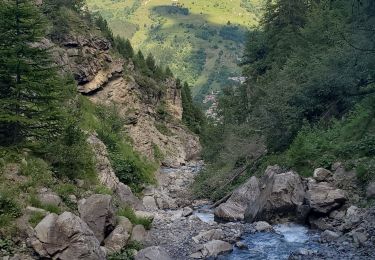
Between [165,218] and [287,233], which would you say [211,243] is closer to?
[287,233]

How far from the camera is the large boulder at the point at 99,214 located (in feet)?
54.2

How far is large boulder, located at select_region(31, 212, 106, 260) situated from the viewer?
46.3 ft

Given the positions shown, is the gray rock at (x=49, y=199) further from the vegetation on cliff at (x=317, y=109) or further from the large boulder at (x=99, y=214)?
the vegetation on cliff at (x=317, y=109)

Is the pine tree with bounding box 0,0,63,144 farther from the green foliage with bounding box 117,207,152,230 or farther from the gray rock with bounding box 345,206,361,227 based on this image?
the gray rock with bounding box 345,206,361,227

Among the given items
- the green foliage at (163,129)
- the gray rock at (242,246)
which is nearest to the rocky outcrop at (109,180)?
the gray rock at (242,246)

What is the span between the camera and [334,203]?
1923cm

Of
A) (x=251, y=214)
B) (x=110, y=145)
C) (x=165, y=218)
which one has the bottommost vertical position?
A: (x=110, y=145)

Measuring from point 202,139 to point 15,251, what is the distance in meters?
59.3

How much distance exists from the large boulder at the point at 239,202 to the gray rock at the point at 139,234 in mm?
6324

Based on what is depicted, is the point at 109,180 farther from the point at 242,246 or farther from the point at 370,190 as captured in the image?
the point at 370,190

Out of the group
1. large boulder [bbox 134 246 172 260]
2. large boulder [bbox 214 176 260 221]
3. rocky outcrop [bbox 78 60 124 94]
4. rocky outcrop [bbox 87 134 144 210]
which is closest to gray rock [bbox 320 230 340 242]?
large boulder [bbox 214 176 260 221]

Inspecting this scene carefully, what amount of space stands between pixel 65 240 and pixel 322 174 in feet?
43.1

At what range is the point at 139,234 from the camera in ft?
59.6

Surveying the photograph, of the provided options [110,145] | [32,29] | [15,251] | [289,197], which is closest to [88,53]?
[110,145]
